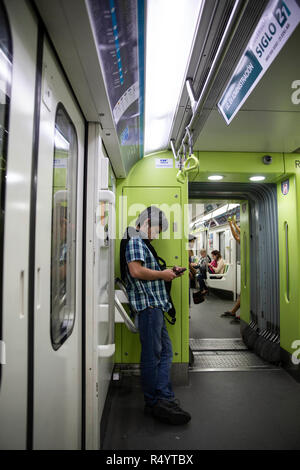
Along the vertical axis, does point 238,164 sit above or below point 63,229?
above

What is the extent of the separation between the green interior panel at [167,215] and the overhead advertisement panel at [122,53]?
117cm

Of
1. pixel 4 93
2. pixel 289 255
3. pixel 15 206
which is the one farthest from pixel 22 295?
pixel 289 255

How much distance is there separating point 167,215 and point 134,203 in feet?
1.58

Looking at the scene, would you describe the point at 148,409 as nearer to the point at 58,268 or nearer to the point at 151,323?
the point at 151,323

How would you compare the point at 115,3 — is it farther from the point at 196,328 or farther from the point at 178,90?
the point at 196,328

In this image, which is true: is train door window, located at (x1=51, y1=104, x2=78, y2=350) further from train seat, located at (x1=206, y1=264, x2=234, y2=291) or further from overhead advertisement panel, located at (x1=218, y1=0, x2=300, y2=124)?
train seat, located at (x1=206, y1=264, x2=234, y2=291)

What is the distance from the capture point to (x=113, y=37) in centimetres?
129

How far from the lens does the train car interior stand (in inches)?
37.7

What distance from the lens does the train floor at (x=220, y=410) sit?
2211 millimetres

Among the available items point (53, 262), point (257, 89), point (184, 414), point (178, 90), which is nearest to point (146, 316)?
point (184, 414)

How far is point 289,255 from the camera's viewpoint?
3539 mm

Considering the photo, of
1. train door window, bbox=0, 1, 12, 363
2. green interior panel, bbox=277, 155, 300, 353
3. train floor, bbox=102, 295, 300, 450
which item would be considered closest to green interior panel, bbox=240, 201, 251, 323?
train floor, bbox=102, 295, 300, 450

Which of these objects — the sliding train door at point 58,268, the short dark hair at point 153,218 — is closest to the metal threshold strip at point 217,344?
the short dark hair at point 153,218

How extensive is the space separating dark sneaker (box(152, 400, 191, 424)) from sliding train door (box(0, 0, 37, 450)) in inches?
73.4
